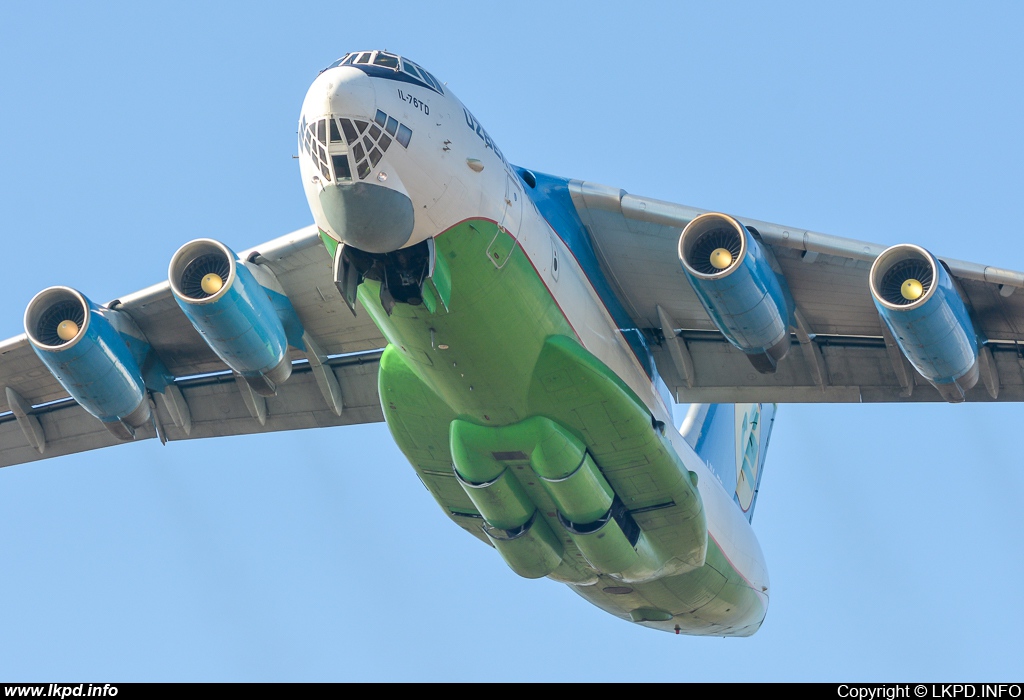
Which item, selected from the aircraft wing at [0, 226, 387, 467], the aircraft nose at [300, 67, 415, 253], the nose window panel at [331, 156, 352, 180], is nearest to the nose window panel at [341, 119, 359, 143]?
the aircraft nose at [300, 67, 415, 253]

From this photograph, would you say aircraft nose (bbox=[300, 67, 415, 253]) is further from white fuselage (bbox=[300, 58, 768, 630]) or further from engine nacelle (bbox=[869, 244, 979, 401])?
engine nacelle (bbox=[869, 244, 979, 401])

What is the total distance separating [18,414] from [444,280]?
257 inches

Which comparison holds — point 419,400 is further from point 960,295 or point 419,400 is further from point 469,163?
point 960,295

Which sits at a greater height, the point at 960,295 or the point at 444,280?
the point at 960,295

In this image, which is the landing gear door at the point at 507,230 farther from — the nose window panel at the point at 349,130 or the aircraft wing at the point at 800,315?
the nose window panel at the point at 349,130

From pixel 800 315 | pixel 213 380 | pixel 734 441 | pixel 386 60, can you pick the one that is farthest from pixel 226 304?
pixel 734 441

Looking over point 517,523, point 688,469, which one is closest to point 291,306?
point 517,523

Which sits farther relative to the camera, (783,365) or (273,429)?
(273,429)

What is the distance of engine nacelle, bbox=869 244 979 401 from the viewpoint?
11883 millimetres

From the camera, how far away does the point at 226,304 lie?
1253cm

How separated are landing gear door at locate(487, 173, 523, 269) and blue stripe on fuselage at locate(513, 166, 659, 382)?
605 mm

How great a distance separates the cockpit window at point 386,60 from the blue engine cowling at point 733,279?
2898mm

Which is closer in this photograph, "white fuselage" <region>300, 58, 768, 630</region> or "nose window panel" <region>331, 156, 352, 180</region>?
"nose window panel" <region>331, 156, 352, 180</region>

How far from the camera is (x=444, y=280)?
11.5m
